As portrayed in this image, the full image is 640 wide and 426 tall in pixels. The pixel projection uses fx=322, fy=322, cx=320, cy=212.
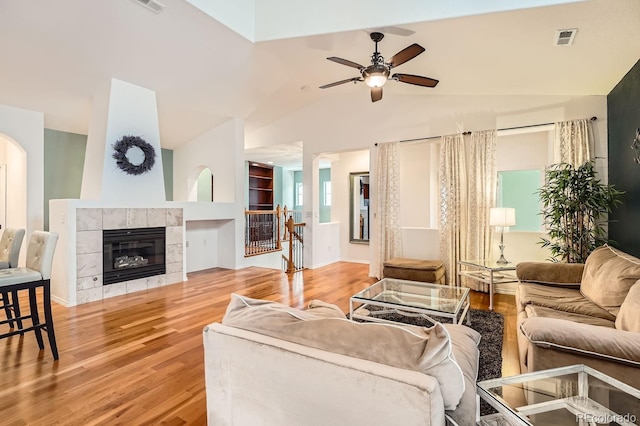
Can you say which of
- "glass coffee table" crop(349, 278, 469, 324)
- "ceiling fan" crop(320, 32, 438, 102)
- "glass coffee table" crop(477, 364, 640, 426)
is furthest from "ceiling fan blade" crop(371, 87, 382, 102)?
"glass coffee table" crop(477, 364, 640, 426)

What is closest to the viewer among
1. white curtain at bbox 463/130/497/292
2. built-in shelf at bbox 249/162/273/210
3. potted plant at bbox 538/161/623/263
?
potted plant at bbox 538/161/623/263

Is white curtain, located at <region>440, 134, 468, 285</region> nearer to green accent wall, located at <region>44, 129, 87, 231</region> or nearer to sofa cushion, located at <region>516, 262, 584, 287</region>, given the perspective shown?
sofa cushion, located at <region>516, 262, 584, 287</region>

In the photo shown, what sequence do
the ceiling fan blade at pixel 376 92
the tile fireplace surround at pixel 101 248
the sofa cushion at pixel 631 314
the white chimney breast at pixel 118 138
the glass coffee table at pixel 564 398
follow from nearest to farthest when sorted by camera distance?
the glass coffee table at pixel 564 398 < the sofa cushion at pixel 631 314 < the ceiling fan blade at pixel 376 92 < the tile fireplace surround at pixel 101 248 < the white chimney breast at pixel 118 138

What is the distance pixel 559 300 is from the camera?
2.77m

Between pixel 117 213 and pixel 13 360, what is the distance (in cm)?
233

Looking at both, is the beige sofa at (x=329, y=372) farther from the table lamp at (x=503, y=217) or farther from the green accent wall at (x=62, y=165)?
the green accent wall at (x=62, y=165)

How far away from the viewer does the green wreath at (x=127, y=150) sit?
4483mm

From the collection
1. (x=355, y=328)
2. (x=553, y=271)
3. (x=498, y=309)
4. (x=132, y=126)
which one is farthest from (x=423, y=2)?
(x=132, y=126)

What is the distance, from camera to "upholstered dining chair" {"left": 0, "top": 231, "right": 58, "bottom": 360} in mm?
2453

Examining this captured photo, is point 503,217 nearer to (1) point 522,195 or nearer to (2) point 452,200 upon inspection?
(2) point 452,200

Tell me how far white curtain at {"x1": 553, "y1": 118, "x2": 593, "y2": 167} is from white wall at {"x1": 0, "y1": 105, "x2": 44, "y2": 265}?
7500 mm

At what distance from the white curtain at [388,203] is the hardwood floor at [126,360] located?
1266 mm

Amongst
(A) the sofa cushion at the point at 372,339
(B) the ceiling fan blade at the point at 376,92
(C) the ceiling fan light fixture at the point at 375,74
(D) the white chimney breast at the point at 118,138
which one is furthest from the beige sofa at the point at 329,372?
(D) the white chimney breast at the point at 118,138

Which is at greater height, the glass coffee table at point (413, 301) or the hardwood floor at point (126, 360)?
the glass coffee table at point (413, 301)
